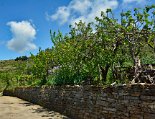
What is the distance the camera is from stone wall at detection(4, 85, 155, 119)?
795 centimetres

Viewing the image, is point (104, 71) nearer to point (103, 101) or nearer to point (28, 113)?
point (103, 101)

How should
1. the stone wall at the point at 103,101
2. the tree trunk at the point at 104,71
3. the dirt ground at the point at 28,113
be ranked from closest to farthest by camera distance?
the stone wall at the point at 103,101
the tree trunk at the point at 104,71
the dirt ground at the point at 28,113

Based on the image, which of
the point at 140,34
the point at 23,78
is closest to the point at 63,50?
the point at 140,34

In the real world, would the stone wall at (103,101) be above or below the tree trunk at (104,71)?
below

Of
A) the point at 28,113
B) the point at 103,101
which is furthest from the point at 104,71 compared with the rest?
the point at 28,113

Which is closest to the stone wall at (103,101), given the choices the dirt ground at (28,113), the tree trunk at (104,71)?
the dirt ground at (28,113)

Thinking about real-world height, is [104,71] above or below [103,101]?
above

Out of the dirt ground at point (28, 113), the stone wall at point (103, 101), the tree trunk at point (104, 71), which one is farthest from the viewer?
the dirt ground at point (28, 113)

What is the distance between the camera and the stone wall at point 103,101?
795 centimetres

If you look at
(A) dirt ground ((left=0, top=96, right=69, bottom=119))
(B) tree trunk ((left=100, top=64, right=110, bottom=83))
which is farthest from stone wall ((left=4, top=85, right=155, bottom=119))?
(B) tree trunk ((left=100, top=64, right=110, bottom=83))

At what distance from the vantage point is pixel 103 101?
10.1 m

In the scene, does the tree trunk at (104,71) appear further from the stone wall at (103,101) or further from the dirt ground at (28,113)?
the dirt ground at (28,113)

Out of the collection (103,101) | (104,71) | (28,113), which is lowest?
(28,113)

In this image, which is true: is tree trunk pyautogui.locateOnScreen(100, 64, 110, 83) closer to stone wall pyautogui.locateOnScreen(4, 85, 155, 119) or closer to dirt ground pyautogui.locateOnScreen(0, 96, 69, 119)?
stone wall pyautogui.locateOnScreen(4, 85, 155, 119)
